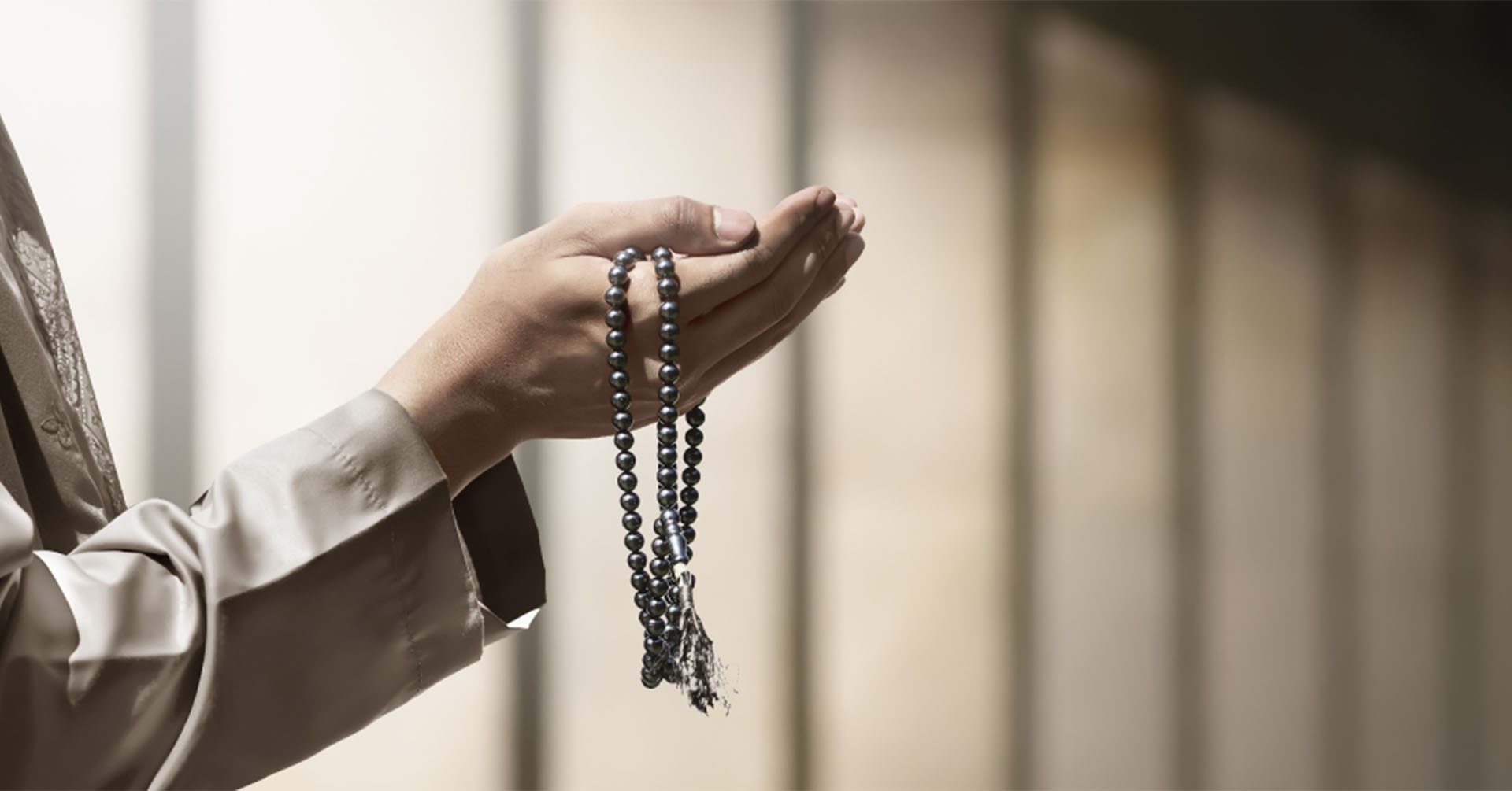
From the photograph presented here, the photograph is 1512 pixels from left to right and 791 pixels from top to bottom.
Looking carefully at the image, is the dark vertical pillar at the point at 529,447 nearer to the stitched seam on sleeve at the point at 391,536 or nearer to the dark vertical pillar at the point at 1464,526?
the stitched seam on sleeve at the point at 391,536

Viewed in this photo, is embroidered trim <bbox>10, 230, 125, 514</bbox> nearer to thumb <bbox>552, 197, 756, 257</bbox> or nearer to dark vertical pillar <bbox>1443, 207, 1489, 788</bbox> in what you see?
thumb <bbox>552, 197, 756, 257</bbox>

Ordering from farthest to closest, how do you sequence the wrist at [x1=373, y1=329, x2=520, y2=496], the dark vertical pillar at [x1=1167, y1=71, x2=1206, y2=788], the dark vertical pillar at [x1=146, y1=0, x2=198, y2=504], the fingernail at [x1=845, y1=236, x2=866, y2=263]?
the dark vertical pillar at [x1=1167, y1=71, x2=1206, y2=788], the dark vertical pillar at [x1=146, y1=0, x2=198, y2=504], the fingernail at [x1=845, y1=236, x2=866, y2=263], the wrist at [x1=373, y1=329, x2=520, y2=496]

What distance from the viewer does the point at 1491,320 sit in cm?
138

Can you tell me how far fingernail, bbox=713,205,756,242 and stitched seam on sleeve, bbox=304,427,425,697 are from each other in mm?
240

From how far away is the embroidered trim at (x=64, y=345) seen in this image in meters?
0.63

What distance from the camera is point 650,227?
632 millimetres

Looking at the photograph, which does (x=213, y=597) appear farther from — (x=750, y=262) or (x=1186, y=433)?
(x=1186, y=433)

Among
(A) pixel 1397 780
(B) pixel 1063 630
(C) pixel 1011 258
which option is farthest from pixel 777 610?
(A) pixel 1397 780

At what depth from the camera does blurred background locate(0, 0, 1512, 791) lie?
1.04 metres

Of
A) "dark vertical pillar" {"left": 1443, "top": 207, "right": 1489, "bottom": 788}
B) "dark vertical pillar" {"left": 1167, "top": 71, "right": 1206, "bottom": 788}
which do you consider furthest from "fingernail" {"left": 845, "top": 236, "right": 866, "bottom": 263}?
"dark vertical pillar" {"left": 1443, "top": 207, "right": 1489, "bottom": 788}

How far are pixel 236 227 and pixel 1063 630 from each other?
978 millimetres

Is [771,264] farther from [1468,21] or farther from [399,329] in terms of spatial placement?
[1468,21]

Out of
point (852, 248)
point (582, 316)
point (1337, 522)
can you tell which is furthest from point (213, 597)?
point (1337, 522)

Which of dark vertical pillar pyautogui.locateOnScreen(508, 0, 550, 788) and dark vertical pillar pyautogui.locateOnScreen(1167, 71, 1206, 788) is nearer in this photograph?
→ dark vertical pillar pyautogui.locateOnScreen(508, 0, 550, 788)
